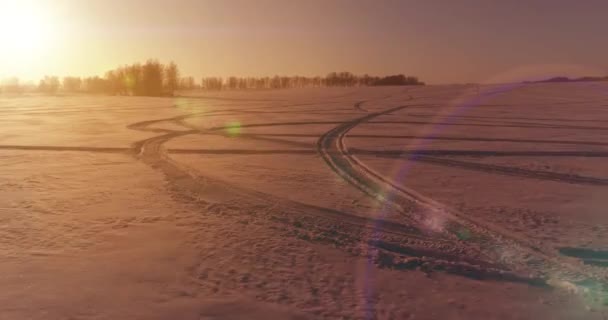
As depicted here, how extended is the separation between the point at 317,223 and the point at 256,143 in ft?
28.1

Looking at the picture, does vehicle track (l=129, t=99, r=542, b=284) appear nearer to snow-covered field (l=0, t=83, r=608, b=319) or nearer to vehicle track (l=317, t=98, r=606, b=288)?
snow-covered field (l=0, t=83, r=608, b=319)

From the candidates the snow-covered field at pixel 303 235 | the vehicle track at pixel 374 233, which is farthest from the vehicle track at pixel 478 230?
the vehicle track at pixel 374 233

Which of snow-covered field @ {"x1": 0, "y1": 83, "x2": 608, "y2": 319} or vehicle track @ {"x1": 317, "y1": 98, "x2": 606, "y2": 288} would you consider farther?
vehicle track @ {"x1": 317, "y1": 98, "x2": 606, "y2": 288}

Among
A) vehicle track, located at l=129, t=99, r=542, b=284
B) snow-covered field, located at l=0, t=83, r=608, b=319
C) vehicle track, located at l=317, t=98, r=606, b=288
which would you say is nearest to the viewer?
snow-covered field, located at l=0, t=83, r=608, b=319

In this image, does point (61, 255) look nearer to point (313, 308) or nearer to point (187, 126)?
point (313, 308)

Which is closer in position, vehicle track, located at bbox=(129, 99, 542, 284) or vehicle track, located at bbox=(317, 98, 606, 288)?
vehicle track, located at bbox=(317, 98, 606, 288)

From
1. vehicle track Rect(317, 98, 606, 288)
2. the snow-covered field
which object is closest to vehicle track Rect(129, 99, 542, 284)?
the snow-covered field

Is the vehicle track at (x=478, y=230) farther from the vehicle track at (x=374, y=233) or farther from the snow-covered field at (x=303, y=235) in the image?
the vehicle track at (x=374, y=233)

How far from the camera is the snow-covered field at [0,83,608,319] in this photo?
4.10 metres

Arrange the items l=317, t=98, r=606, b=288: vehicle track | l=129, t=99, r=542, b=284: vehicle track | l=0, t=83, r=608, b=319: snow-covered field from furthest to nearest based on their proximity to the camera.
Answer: l=129, t=99, r=542, b=284: vehicle track → l=317, t=98, r=606, b=288: vehicle track → l=0, t=83, r=608, b=319: snow-covered field

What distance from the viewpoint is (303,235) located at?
5.84m

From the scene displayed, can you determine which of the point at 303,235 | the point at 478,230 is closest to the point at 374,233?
the point at 303,235

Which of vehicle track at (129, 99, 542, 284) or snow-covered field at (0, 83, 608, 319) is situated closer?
snow-covered field at (0, 83, 608, 319)

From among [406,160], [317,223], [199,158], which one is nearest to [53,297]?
[317,223]
